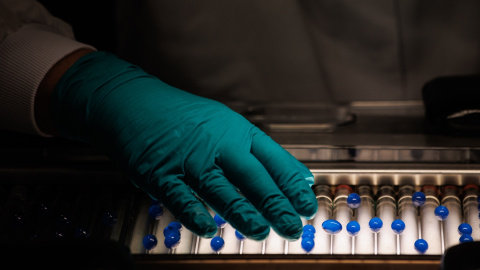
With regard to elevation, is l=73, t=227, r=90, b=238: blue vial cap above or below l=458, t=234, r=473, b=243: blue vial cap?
below

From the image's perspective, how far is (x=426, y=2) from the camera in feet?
4.92

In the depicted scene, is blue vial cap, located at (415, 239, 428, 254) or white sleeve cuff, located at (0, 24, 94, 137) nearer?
blue vial cap, located at (415, 239, 428, 254)

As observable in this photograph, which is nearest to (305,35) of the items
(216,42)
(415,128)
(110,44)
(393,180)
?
(216,42)

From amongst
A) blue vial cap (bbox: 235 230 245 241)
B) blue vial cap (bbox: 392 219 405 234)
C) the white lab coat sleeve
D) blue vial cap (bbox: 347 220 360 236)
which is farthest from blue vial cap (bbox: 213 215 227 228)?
the white lab coat sleeve

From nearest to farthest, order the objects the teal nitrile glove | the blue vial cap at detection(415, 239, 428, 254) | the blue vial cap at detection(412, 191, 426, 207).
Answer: the teal nitrile glove → the blue vial cap at detection(415, 239, 428, 254) → the blue vial cap at detection(412, 191, 426, 207)

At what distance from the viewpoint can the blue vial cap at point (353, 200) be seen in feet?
4.24

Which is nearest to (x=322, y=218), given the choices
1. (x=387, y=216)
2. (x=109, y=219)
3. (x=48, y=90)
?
(x=387, y=216)

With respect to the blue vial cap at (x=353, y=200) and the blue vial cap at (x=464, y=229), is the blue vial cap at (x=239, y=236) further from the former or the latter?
the blue vial cap at (x=464, y=229)

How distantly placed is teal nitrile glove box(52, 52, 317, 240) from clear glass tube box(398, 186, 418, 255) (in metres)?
0.27

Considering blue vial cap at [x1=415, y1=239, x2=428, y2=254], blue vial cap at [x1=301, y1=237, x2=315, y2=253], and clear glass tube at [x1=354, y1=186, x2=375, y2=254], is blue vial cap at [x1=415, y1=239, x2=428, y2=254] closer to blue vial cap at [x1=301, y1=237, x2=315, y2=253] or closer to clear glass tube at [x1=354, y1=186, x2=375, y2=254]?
clear glass tube at [x1=354, y1=186, x2=375, y2=254]

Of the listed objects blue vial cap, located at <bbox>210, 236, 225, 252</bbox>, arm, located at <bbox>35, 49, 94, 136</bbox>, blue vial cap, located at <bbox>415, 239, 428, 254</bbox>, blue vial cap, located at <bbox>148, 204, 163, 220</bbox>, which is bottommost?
blue vial cap, located at <bbox>210, 236, 225, 252</bbox>

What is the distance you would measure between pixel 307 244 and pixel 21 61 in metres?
0.82

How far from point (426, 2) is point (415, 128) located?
369 millimetres

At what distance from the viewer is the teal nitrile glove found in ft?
3.46
